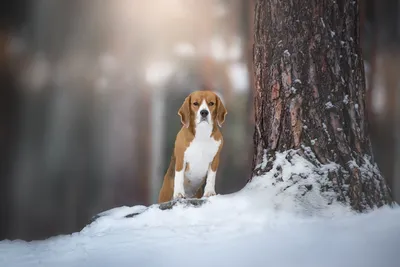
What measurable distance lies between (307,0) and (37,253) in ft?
2.99

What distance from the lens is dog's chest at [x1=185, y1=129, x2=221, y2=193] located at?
1301 mm

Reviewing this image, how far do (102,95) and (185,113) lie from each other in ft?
0.90

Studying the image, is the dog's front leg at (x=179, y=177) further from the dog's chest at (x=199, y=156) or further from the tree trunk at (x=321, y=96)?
the tree trunk at (x=321, y=96)

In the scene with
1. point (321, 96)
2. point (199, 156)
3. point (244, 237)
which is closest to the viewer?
point (244, 237)

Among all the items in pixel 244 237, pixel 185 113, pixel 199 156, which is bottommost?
pixel 244 237

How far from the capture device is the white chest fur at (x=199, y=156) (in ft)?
4.25

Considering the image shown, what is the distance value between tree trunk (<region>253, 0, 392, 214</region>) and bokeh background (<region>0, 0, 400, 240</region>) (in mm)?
125

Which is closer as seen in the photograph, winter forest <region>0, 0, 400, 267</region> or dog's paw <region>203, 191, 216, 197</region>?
winter forest <region>0, 0, 400, 267</region>

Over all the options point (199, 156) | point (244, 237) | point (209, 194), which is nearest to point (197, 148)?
point (199, 156)

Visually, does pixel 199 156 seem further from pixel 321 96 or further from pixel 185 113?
pixel 321 96

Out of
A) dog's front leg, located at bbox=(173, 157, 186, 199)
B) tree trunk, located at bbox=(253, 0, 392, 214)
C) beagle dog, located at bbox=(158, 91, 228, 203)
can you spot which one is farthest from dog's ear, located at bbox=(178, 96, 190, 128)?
tree trunk, located at bbox=(253, 0, 392, 214)

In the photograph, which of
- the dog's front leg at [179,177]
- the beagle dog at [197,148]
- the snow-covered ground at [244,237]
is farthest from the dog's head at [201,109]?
the snow-covered ground at [244,237]

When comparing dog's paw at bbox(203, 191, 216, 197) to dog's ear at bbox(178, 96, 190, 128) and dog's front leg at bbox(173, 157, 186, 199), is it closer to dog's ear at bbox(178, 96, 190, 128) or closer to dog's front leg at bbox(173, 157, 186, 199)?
dog's front leg at bbox(173, 157, 186, 199)

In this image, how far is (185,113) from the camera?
1.29 m
